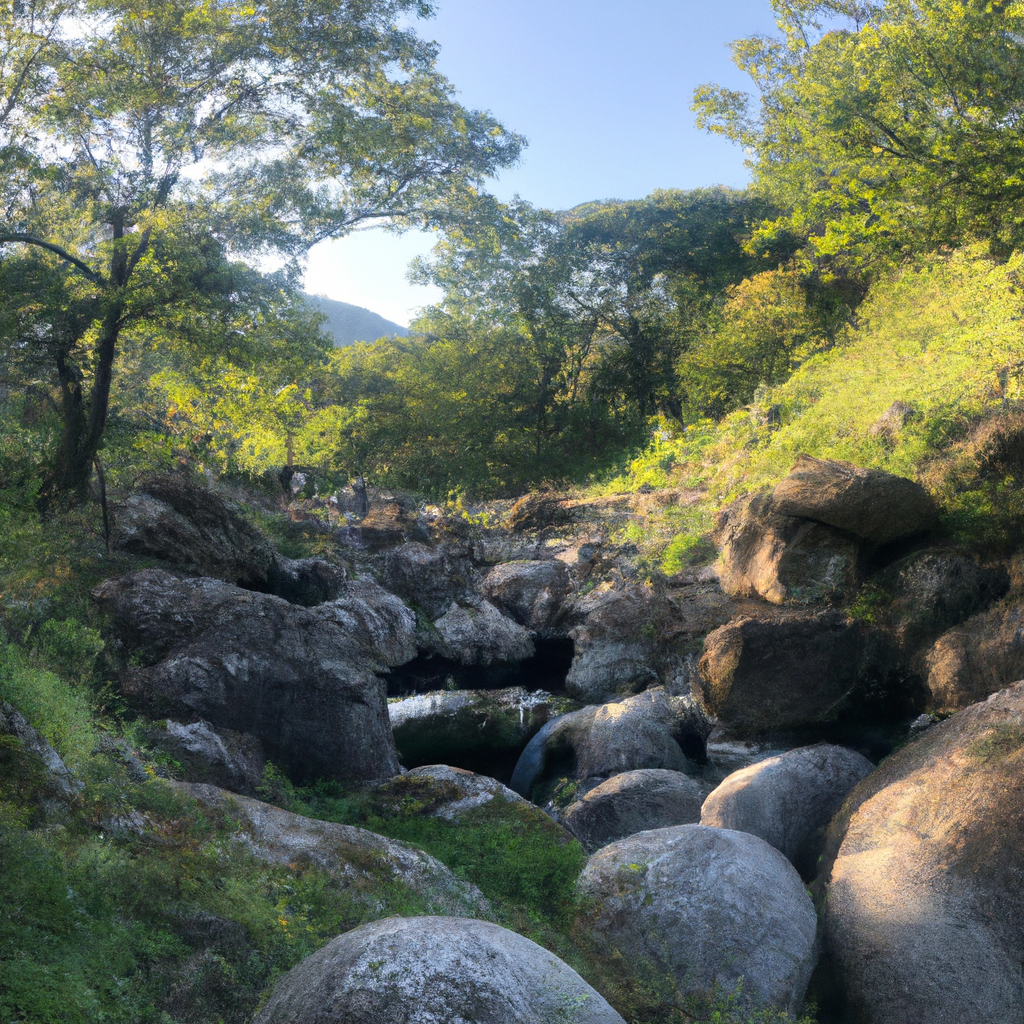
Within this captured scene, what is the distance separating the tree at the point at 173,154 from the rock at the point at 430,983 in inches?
442

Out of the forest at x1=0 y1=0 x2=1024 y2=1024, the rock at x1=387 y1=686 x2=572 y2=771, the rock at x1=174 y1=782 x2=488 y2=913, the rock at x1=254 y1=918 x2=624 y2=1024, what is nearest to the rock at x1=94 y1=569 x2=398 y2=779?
the forest at x1=0 y1=0 x2=1024 y2=1024

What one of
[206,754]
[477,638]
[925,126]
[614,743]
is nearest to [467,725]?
[614,743]

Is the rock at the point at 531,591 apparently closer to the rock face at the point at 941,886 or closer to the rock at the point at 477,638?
the rock at the point at 477,638

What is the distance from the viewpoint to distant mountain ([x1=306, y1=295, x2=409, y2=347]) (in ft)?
332

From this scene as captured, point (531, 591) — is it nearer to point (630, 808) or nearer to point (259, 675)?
point (630, 808)

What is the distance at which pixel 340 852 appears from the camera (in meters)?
5.71

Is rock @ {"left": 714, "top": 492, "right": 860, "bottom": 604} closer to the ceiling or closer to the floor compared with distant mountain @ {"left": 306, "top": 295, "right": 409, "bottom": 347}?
closer to the floor

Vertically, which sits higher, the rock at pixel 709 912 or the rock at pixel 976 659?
the rock at pixel 976 659

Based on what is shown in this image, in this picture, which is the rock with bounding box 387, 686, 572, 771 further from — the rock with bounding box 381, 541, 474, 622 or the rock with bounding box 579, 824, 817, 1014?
the rock with bounding box 579, 824, 817, 1014

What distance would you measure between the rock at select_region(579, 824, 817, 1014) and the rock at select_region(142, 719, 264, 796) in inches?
142

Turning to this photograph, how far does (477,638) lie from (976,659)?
9766 millimetres

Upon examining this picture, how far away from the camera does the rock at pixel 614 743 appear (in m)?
10.4

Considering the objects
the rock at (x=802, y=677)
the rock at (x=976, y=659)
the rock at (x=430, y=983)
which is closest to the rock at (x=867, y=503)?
the rock at (x=802, y=677)

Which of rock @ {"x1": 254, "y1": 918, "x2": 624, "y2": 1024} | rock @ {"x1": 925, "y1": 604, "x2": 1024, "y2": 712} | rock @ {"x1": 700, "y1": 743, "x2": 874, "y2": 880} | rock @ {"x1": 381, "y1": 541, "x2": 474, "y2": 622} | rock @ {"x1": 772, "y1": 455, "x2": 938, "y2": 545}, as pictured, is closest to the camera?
rock @ {"x1": 254, "y1": 918, "x2": 624, "y2": 1024}
